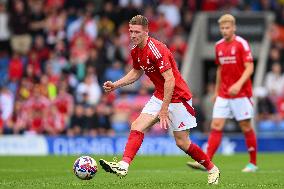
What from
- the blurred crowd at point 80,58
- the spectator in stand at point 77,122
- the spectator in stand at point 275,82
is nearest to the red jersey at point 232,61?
the blurred crowd at point 80,58

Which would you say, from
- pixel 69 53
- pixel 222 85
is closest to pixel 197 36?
pixel 69 53

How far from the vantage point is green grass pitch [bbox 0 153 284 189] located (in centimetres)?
1167

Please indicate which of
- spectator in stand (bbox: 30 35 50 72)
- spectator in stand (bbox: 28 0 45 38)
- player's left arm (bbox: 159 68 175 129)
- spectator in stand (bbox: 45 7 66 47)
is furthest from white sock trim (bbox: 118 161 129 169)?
spectator in stand (bbox: 28 0 45 38)

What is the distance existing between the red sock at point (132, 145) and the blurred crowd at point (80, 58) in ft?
38.5

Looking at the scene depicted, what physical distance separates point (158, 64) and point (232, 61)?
12.3 feet

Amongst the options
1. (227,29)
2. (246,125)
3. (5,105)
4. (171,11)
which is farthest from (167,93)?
(171,11)

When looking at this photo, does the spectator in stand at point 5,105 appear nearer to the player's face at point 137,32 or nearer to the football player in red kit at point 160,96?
the football player in red kit at point 160,96

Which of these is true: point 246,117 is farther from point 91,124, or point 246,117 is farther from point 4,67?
point 4,67

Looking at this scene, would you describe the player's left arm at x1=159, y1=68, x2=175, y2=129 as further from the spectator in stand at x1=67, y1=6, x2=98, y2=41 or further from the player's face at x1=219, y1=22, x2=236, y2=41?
the spectator in stand at x1=67, y1=6, x2=98, y2=41

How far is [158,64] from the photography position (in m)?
11.5

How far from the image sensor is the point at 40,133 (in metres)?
23.7

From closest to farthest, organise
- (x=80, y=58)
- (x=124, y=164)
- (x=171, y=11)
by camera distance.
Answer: (x=124, y=164), (x=80, y=58), (x=171, y=11)

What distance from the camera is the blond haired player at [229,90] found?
14953mm

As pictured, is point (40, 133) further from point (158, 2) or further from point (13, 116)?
point (158, 2)
